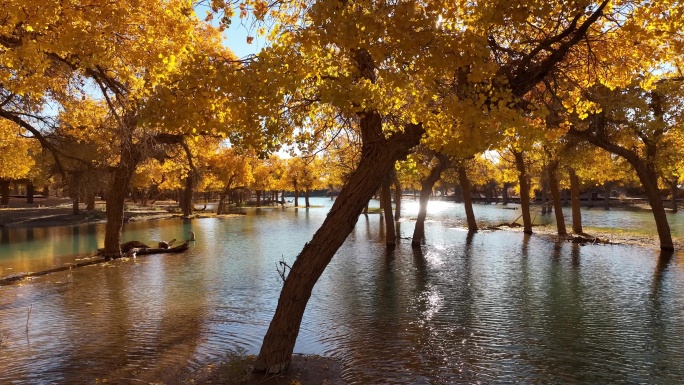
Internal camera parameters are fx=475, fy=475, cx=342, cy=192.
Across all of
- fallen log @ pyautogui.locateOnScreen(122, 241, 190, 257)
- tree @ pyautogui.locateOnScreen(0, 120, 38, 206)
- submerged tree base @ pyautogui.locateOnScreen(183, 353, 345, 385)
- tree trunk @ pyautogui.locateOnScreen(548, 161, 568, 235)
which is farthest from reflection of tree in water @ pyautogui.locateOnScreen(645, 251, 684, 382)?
tree @ pyautogui.locateOnScreen(0, 120, 38, 206)

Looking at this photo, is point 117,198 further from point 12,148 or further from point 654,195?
point 654,195

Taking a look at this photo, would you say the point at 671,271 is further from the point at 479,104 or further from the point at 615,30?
the point at 479,104

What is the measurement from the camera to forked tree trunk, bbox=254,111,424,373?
6586 millimetres

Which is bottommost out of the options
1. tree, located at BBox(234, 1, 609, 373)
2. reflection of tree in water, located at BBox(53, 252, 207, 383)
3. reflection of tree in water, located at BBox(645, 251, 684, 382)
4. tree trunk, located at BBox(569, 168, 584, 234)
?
reflection of tree in water, located at BBox(645, 251, 684, 382)

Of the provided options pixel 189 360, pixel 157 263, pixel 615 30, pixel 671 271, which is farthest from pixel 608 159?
pixel 189 360

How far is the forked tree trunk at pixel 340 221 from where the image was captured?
6.59 metres

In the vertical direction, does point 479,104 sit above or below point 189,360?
above

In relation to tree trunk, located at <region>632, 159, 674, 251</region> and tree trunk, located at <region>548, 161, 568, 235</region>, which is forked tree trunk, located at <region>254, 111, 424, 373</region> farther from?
tree trunk, located at <region>548, 161, 568, 235</region>

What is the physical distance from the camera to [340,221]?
6602 millimetres

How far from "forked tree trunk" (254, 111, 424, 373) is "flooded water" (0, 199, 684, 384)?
181cm

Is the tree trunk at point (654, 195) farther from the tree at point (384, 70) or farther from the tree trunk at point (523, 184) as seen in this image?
the tree at point (384, 70)

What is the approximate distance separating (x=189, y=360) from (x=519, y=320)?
720cm

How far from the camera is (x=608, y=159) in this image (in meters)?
26.3

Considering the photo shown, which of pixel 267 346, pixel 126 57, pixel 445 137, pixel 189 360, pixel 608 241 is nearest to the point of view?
pixel 445 137
